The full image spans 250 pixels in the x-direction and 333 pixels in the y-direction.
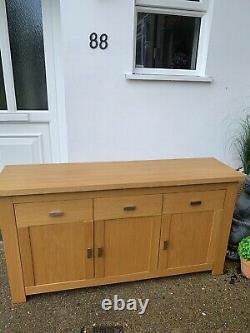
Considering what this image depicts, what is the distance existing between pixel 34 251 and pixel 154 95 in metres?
1.37

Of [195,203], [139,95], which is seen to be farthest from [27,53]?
[195,203]

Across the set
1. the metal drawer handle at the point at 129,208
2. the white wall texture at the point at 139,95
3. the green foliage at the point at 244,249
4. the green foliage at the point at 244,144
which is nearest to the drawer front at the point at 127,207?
the metal drawer handle at the point at 129,208

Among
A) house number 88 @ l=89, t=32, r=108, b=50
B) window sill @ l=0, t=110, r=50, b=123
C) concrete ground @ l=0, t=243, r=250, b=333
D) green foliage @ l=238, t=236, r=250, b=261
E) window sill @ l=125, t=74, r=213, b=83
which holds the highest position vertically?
house number 88 @ l=89, t=32, r=108, b=50

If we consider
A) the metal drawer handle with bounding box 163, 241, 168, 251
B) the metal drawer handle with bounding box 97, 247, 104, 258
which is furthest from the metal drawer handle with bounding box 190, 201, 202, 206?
the metal drawer handle with bounding box 97, 247, 104, 258

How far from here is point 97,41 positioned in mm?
1757

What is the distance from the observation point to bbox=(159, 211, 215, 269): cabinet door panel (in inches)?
65.6

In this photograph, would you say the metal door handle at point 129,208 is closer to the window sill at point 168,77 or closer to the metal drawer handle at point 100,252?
the metal drawer handle at point 100,252

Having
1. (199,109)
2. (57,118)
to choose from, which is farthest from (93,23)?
(199,109)

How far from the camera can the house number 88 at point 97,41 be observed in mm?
1743

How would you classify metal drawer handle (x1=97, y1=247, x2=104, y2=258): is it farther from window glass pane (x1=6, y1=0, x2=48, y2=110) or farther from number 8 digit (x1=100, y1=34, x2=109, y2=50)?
number 8 digit (x1=100, y1=34, x2=109, y2=50)

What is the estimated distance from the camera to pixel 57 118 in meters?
2.14

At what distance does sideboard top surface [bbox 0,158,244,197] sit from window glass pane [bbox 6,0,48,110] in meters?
0.69

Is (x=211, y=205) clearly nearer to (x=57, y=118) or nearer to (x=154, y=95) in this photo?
(x=154, y=95)

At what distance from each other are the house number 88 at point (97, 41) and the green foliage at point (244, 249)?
1.70 m
